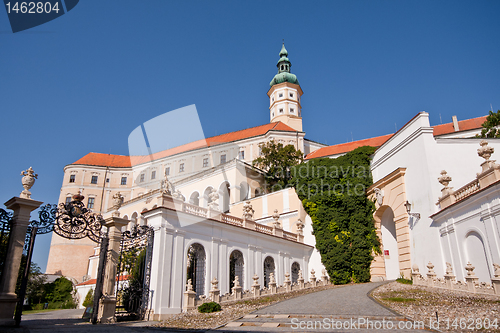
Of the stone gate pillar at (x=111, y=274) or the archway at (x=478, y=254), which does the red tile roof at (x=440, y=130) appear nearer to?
the archway at (x=478, y=254)

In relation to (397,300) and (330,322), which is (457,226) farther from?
(330,322)

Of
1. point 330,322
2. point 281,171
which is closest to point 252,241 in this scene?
point 330,322

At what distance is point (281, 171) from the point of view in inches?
1607

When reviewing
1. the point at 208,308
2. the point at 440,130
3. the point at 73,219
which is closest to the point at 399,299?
the point at 208,308

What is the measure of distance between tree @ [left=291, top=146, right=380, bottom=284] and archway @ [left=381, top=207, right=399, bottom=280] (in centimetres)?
80

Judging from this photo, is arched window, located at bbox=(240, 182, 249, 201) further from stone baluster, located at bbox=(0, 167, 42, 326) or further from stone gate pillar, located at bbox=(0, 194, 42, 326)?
stone gate pillar, located at bbox=(0, 194, 42, 326)

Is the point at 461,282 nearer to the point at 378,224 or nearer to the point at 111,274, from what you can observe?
the point at 378,224

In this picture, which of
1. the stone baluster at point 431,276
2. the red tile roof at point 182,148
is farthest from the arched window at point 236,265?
the red tile roof at point 182,148

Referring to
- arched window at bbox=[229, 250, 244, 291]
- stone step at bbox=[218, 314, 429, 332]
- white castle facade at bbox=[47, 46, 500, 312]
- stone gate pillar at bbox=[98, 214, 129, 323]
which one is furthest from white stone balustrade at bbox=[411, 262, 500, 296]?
stone gate pillar at bbox=[98, 214, 129, 323]

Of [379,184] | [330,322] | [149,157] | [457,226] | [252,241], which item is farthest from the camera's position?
[149,157]

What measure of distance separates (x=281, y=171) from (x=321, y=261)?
15.3m

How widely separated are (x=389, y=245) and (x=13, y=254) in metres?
23.3

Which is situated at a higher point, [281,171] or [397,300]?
[281,171]

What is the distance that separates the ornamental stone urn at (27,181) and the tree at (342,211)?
20.5 m
